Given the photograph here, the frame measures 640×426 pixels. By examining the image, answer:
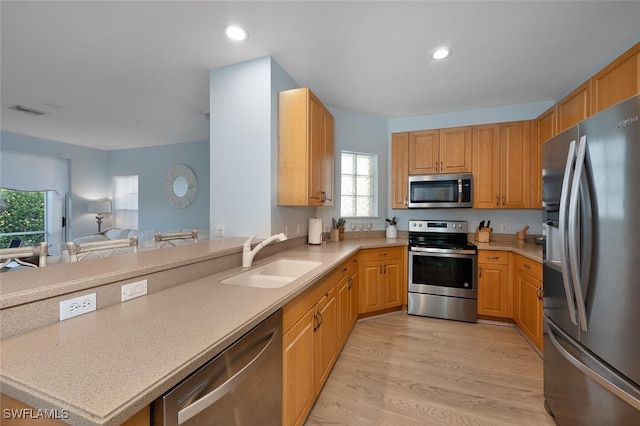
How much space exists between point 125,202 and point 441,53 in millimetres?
6882

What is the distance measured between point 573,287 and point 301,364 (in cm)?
142

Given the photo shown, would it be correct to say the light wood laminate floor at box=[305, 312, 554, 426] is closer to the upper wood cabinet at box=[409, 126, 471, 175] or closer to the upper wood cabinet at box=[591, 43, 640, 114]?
the upper wood cabinet at box=[409, 126, 471, 175]

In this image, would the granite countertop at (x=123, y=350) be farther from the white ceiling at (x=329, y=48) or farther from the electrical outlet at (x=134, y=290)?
the white ceiling at (x=329, y=48)

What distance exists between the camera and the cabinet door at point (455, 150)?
128 inches

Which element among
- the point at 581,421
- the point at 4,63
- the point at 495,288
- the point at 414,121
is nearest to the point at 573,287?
the point at 581,421

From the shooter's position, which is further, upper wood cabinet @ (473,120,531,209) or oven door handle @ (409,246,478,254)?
upper wood cabinet @ (473,120,531,209)

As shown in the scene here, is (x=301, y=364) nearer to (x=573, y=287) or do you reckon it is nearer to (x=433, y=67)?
(x=573, y=287)

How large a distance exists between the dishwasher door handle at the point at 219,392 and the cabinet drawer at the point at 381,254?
203cm

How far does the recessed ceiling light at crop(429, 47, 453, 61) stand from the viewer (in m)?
2.11

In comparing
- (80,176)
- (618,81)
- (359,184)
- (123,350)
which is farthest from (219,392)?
(80,176)

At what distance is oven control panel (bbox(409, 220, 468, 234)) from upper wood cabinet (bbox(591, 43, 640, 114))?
5.35ft

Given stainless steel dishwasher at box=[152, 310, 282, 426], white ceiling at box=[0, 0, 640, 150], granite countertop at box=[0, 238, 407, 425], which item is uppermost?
white ceiling at box=[0, 0, 640, 150]

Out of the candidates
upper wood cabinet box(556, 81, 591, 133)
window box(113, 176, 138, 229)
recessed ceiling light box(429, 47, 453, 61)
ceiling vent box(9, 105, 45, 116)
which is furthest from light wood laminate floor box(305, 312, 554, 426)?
window box(113, 176, 138, 229)

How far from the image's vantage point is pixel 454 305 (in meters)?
2.97
